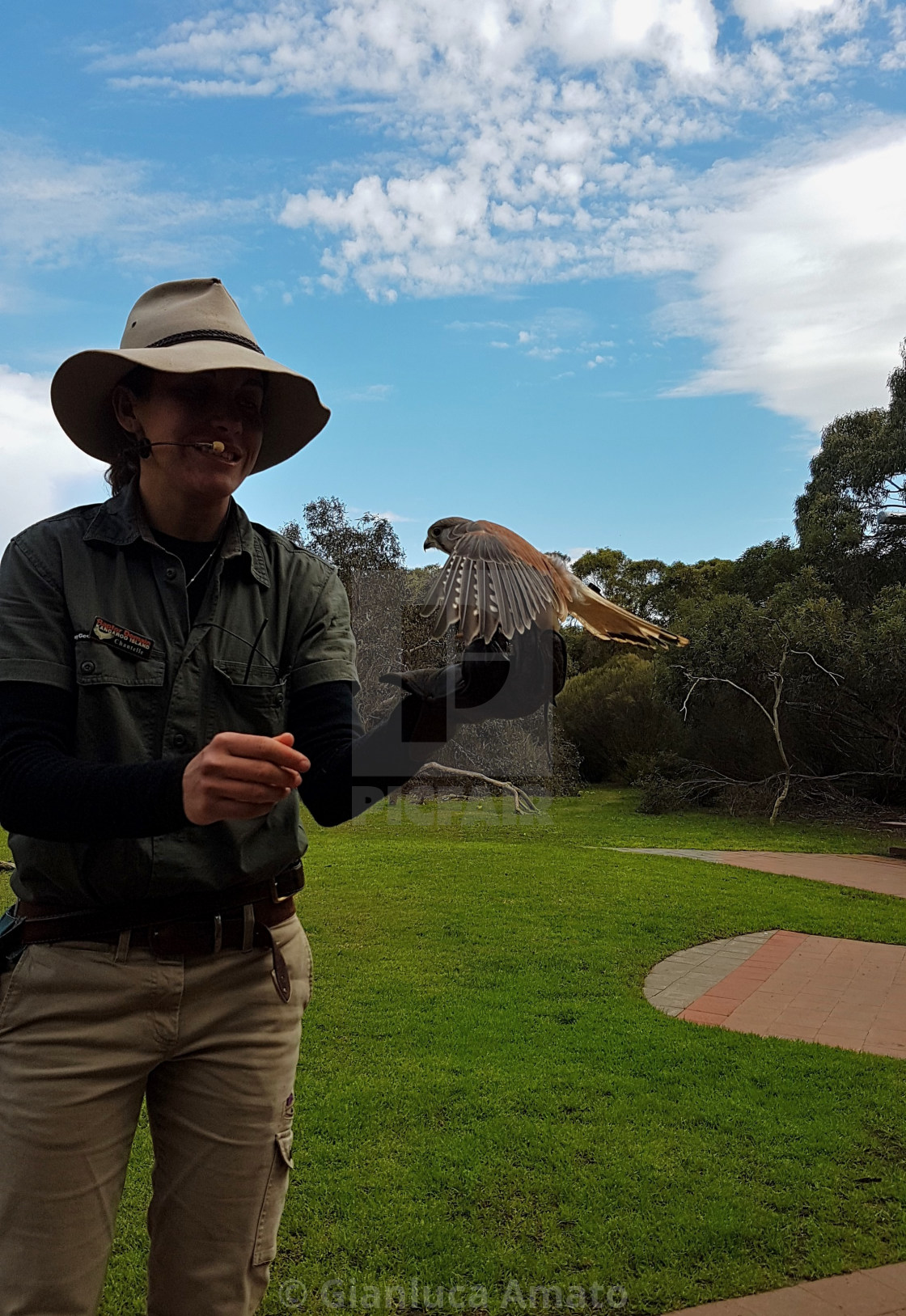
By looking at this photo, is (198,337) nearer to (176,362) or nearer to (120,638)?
(176,362)

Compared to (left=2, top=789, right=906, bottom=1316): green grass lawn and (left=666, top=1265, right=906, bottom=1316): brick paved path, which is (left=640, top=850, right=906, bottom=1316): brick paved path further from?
(left=666, top=1265, right=906, bottom=1316): brick paved path

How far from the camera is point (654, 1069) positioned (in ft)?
15.0

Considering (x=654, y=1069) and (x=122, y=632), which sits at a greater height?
(x=122, y=632)

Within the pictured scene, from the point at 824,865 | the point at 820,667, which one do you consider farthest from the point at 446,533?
the point at 820,667

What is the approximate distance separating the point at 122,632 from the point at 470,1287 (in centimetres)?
247

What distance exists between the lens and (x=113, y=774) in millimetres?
1315

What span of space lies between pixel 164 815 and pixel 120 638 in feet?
1.22

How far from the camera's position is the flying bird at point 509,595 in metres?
1.72

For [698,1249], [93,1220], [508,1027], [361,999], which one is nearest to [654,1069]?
[508,1027]

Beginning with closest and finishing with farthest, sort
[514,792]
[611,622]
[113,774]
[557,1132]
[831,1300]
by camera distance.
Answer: [113,774] < [611,622] < [831,1300] < [557,1132] < [514,792]

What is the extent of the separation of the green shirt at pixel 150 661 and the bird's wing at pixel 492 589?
0.22 m

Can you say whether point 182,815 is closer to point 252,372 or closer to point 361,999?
point 252,372

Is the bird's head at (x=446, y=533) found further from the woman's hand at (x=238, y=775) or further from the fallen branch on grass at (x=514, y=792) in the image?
the fallen branch on grass at (x=514, y=792)

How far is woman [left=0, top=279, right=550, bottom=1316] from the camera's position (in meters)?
1.40
